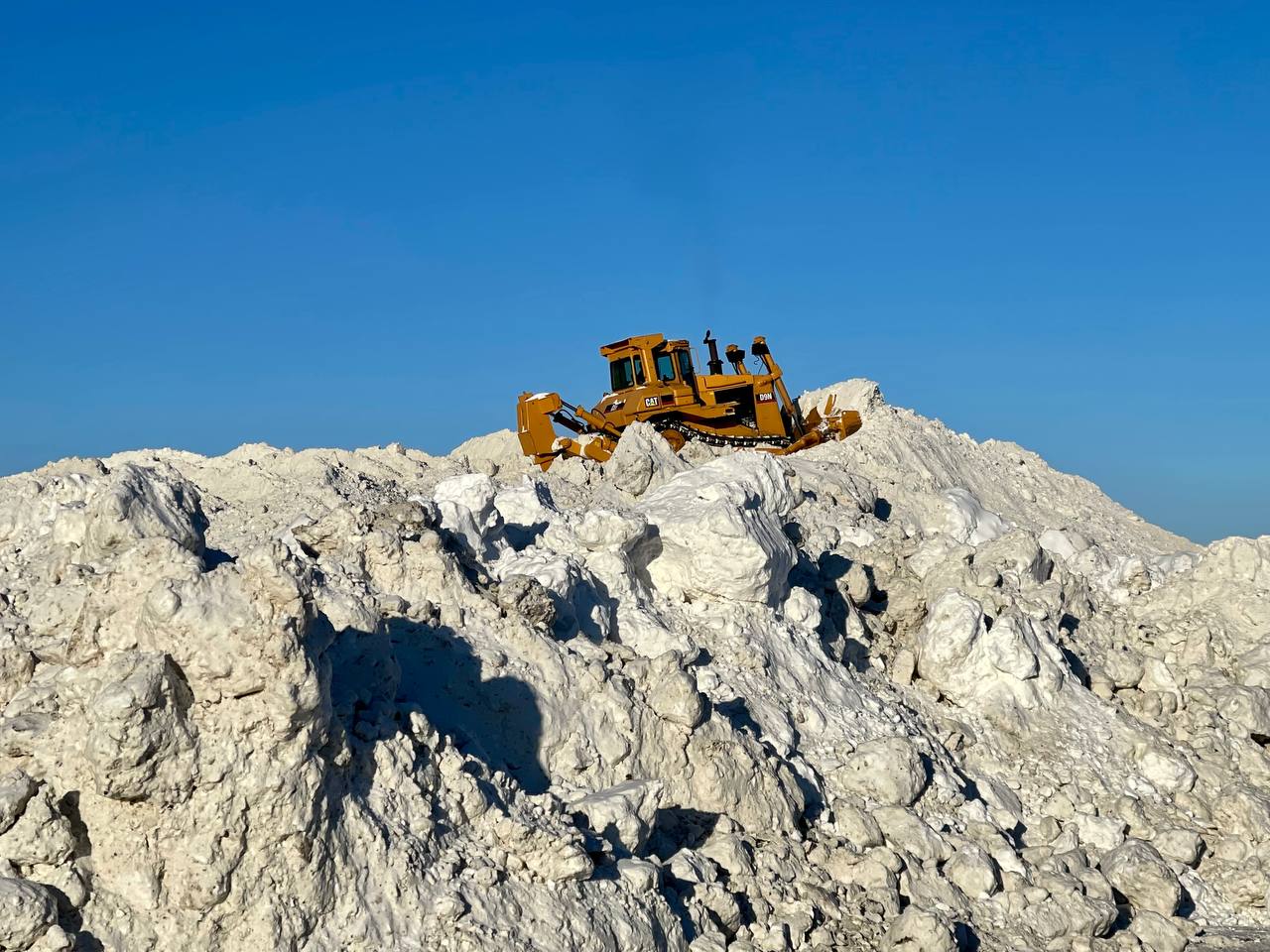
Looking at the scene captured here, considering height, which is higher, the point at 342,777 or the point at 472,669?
the point at 472,669

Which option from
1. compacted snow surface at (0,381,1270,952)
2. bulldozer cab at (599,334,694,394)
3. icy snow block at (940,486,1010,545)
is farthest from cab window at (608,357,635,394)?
icy snow block at (940,486,1010,545)

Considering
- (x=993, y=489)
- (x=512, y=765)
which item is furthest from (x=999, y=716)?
(x=993, y=489)

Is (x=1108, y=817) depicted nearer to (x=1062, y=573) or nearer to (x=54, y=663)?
(x=1062, y=573)

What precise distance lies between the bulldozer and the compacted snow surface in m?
2.81

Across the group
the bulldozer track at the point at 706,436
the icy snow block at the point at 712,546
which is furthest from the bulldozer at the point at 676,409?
the icy snow block at the point at 712,546

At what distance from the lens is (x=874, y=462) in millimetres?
20297

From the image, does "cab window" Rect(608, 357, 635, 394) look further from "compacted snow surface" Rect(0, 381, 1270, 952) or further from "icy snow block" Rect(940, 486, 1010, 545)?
"icy snow block" Rect(940, 486, 1010, 545)

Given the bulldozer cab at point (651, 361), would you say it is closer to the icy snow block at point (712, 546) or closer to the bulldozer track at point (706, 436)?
the bulldozer track at point (706, 436)

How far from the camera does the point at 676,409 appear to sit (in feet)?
67.3

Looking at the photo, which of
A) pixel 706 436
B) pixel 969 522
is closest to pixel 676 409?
pixel 706 436

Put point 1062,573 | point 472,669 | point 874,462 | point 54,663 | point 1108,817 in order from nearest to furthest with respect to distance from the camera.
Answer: point 54,663
point 472,669
point 1108,817
point 1062,573
point 874,462

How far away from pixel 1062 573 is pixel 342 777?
10.7 m

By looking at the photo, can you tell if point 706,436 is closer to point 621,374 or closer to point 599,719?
point 621,374

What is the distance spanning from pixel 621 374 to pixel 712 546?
8850 mm
